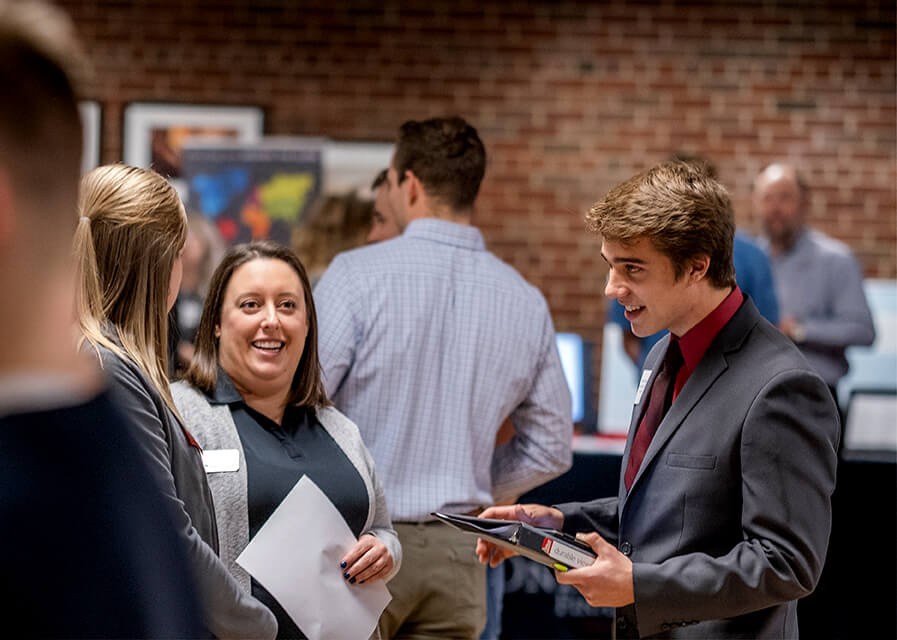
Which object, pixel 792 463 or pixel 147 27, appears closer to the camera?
pixel 792 463

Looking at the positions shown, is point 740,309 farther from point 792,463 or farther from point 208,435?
point 208,435

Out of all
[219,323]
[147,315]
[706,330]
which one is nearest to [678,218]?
[706,330]

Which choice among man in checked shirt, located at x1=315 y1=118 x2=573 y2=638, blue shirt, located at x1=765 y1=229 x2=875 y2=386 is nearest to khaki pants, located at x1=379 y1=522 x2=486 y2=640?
man in checked shirt, located at x1=315 y1=118 x2=573 y2=638

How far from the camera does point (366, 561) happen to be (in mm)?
2061

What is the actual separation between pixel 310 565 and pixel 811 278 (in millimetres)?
3817

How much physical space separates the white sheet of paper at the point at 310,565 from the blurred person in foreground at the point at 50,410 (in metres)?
1.32

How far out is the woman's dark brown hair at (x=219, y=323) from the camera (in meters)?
2.20

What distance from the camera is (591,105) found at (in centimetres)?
625

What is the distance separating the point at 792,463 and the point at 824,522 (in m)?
0.12

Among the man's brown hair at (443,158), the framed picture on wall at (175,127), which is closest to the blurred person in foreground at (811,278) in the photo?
the man's brown hair at (443,158)

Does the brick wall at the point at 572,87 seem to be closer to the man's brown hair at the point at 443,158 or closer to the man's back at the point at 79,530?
the man's brown hair at the point at 443,158

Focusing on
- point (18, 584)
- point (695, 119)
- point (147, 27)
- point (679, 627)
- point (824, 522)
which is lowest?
point (679, 627)

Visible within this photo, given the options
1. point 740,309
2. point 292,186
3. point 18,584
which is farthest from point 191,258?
point 18,584

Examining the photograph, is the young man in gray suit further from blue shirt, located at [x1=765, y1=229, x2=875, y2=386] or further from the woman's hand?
blue shirt, located at [x1=765, y1=229, x2=875, y2=386]
